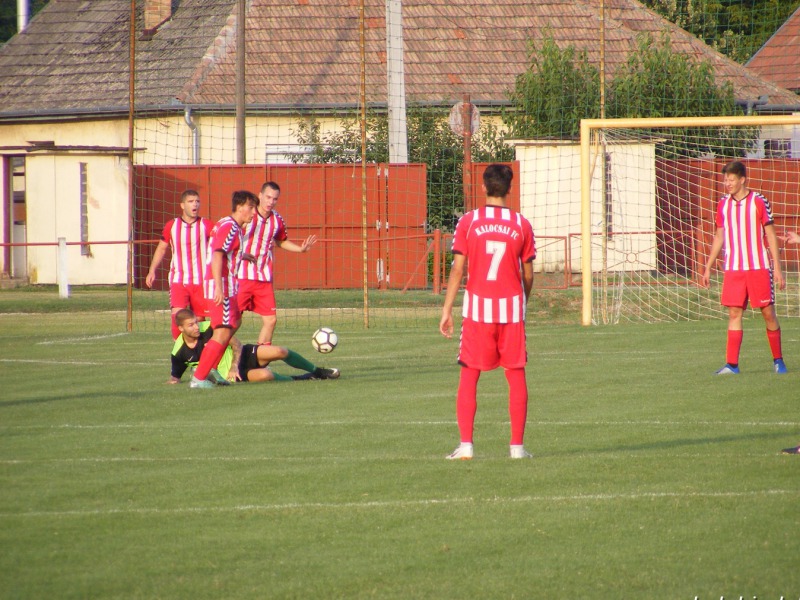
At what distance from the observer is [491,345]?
7.32 metres

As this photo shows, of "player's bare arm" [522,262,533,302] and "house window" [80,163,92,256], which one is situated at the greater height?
"house window" [80,163,92,256]

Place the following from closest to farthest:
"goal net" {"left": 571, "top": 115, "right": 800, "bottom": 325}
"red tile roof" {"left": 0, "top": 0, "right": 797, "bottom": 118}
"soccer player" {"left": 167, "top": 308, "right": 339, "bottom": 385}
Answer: "soccer player" {"left": 167, "top": 308, "right": 339, "bottom": 385} → "goal net" {"left": 571, "top": 115, "right": 800, "bottom": 325} → "red tile roof" {"left": 0, "top": 0, "right": 797, "bottom": 118}

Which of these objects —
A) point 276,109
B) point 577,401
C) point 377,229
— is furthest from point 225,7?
point 577,401

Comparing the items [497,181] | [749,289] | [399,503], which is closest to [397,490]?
[399,503]

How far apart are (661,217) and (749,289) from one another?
47.8ft

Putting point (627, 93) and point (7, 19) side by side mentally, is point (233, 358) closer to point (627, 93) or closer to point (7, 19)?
point (627, 93)

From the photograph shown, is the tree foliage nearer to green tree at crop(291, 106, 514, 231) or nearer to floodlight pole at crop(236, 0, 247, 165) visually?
green tree at crop(291, 106, 514, 231)

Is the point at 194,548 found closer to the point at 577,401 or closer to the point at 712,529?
the point at 712,529

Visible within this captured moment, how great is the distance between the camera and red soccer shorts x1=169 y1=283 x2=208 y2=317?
13.3 metres

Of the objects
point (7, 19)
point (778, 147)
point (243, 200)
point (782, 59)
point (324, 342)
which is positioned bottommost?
point (324, 342)

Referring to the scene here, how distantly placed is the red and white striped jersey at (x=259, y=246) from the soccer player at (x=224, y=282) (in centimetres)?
91

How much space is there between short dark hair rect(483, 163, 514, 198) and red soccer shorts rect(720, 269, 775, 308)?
538 cm

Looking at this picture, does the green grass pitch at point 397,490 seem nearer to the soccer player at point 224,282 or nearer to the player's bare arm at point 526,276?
the soccer player at point 224,282

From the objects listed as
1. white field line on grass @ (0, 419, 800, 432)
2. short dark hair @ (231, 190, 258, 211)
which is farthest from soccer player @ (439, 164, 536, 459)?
short dark hair @ (231, 190, 258, 211)
